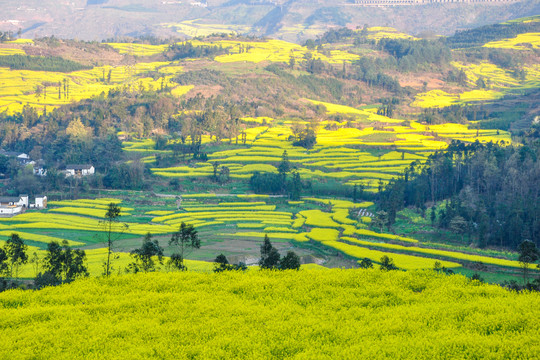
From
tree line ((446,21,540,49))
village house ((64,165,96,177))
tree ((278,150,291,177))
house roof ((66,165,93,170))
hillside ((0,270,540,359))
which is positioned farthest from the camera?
tree line ((446,21,540,49))

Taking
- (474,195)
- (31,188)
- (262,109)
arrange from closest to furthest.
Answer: (474,195) → (31,188) → (262,109)

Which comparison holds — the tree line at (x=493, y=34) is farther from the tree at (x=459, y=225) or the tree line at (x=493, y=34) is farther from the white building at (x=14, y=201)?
the white building at (x=14, y=201)

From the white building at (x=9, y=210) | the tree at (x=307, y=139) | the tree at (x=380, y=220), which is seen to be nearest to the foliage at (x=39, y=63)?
the tree at (x=307, y=139)

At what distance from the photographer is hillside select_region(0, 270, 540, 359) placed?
1841cm

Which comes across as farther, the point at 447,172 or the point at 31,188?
the point at 31,188

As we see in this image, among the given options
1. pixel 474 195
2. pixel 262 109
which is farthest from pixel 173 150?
pixel 474 195

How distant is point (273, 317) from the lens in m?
21.3

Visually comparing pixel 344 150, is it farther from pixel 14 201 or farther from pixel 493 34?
pixel 493 34

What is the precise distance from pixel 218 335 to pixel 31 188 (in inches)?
2175

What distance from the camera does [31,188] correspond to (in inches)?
2714

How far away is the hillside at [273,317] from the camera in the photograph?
18406mm

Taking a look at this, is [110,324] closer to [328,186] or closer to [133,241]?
[133,241]

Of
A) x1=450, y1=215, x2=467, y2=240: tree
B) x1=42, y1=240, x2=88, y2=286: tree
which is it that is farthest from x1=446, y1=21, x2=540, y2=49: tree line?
x1=42, y1=240, x2=88, y2=286: tree

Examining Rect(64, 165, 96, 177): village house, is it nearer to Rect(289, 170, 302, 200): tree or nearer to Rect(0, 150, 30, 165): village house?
Rect(0, 150, 30, 165): village house
